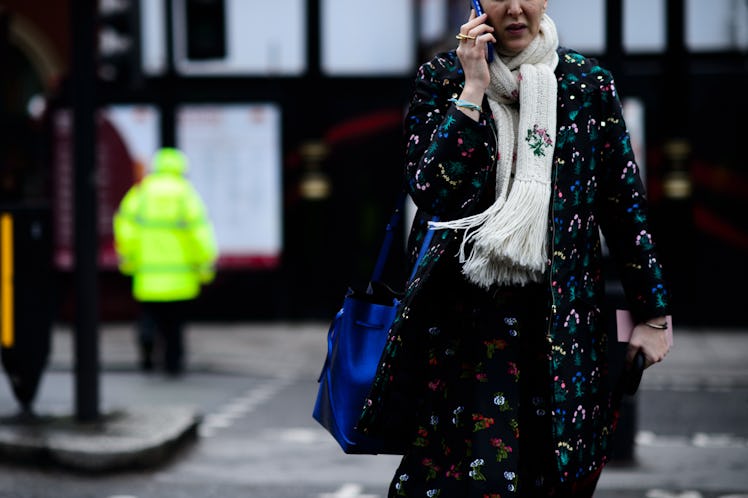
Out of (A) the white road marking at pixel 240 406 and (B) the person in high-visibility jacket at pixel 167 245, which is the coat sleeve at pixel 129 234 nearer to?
(B) the person in high-visibility jacket at pixel 167 245

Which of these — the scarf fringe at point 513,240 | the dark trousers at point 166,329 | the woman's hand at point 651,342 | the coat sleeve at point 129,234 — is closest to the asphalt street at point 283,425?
the dark trousers at point 166,329

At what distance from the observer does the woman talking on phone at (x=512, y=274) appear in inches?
116

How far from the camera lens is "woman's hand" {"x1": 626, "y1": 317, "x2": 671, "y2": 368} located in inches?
123

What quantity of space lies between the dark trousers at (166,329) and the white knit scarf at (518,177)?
687cm

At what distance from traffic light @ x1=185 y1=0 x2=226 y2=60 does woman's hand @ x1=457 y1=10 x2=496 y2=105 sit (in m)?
6.07

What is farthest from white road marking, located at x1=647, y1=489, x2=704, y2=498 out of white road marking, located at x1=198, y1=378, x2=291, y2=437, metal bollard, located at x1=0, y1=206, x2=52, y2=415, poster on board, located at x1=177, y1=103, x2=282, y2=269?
poster on board, located at x1=177, y1=103, x2=282, y2=269

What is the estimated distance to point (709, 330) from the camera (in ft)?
40.3

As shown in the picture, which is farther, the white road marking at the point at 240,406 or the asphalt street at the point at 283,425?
the white road marking at the point at 240,406

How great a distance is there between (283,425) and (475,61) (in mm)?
4948

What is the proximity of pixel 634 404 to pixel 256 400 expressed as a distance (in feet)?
10.4

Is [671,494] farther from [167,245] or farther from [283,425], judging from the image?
[167,245]

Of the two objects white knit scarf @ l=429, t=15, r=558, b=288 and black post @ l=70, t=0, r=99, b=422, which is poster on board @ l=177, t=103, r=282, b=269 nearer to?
black post @ l=70, t=0, r=99, b=422

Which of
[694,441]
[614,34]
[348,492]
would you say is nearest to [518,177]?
[348,492]

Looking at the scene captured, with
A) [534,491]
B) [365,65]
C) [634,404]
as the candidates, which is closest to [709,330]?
[365,65]
